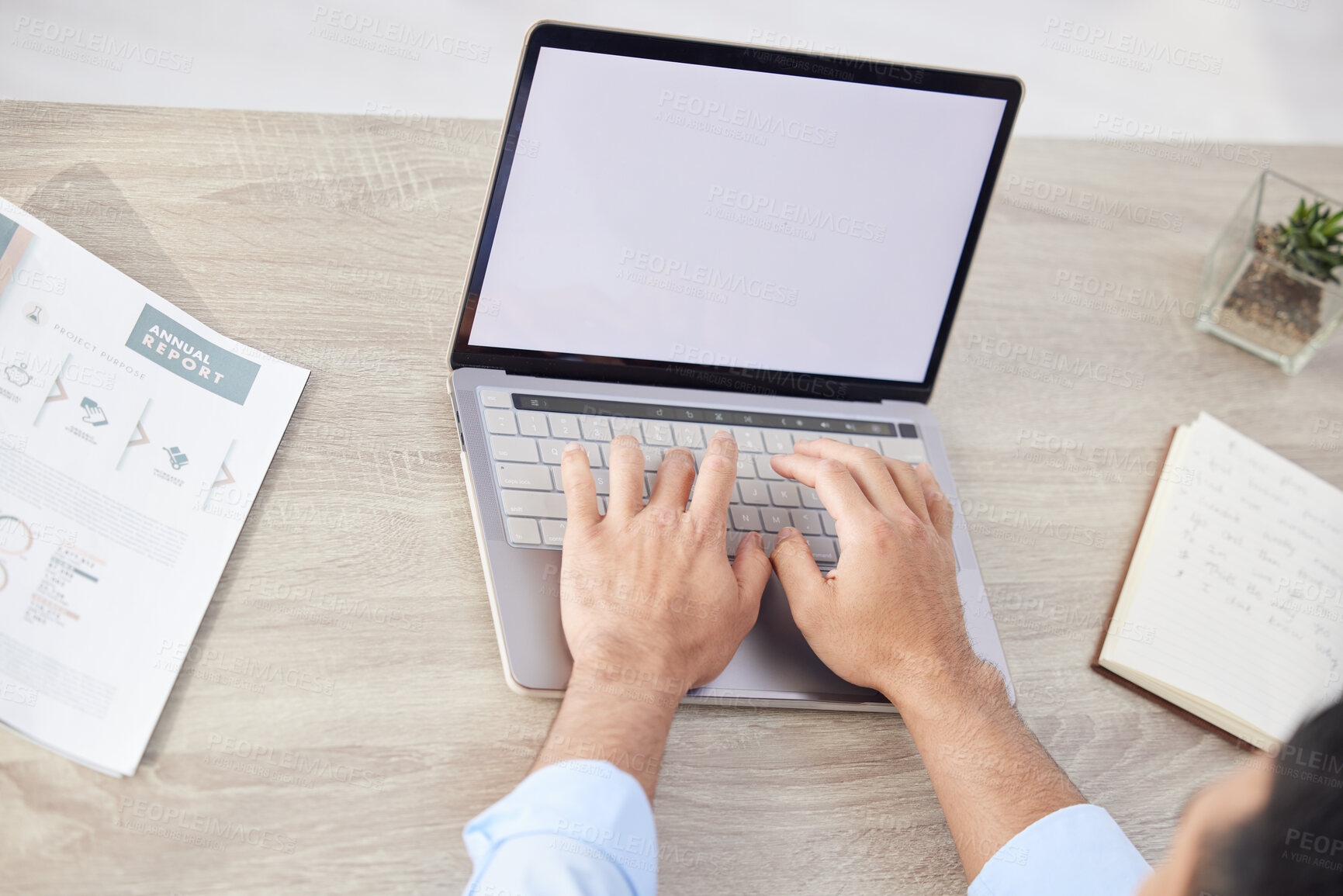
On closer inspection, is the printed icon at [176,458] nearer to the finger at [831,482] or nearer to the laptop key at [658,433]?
the laptop key at [658,433]

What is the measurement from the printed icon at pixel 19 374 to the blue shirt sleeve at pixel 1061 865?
2.42 feet

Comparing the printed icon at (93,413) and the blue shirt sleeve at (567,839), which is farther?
the printed icon at (93,413)

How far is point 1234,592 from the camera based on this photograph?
91 centimetres

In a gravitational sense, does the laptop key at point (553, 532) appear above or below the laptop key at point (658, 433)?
below

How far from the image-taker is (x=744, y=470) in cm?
82

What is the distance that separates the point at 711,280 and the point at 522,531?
27cm

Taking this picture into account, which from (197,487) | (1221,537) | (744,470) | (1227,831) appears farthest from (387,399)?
(1221,537)

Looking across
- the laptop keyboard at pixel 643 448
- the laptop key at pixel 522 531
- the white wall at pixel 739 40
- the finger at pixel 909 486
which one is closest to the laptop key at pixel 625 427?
the laptop keyboard at pixel 643 448

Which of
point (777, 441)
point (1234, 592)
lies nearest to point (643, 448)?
point (777, 441)

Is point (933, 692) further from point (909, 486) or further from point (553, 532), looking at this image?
point (553, 532)

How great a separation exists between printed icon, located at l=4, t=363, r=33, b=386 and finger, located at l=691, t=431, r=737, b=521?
18.7 inches

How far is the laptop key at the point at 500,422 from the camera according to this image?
2.51ft

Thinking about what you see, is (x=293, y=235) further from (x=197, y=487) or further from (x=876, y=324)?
(x=876, y=324)

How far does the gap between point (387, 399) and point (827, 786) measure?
0.46 meters
